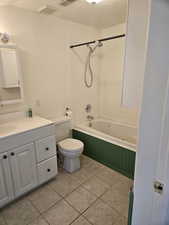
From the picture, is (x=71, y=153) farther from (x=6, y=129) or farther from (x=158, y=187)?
(x=158, y=187)

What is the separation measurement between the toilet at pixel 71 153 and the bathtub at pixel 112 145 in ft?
1.17

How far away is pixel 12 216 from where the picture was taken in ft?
5.47

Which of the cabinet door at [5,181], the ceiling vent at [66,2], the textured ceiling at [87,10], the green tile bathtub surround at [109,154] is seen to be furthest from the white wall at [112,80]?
the cabinet door at [5,181]

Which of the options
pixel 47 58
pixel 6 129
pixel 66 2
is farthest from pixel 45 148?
pixel 66 2

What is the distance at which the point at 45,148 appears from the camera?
2.01 metres

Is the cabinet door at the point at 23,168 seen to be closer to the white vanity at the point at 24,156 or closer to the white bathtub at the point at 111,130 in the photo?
the white vanity at the point at 24,156

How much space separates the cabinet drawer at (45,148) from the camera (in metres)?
1.94

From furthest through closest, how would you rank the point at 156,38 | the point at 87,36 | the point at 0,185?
1. the point at 87,36
2. the point at 0,185
3. the point at 156,38

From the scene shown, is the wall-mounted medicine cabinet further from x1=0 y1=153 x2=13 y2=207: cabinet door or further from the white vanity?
x1=0 y1=153 x2=13 y2=207: cabinet door

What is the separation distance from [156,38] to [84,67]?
2527 mm

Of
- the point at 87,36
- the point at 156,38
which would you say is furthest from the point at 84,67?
the point at 156,38

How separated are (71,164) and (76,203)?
63 cm

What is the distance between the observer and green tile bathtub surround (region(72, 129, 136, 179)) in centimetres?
220

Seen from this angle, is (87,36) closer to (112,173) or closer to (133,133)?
(133,133)
